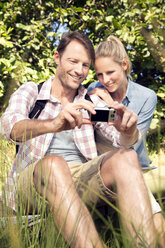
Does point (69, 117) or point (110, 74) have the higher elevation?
point (110, 74)

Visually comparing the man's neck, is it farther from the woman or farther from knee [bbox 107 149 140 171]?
knee [bbox 107 149 140 171]

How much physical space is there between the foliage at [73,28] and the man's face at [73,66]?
1.47 meters

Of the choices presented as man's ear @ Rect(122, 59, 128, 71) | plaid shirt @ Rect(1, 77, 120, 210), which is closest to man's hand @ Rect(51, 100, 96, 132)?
plaid shirt @ Rect(1, 77, 120, 210)

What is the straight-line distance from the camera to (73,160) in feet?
8.07

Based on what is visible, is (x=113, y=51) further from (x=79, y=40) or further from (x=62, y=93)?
(x=62, y=93)

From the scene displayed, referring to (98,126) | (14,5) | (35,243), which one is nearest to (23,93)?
(98,126)

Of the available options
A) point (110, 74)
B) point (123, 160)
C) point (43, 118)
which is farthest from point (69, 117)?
point (110, 74)

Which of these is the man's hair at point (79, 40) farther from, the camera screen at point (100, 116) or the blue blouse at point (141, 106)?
the camera screen at point (100, 116)

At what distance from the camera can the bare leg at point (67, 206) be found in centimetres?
157

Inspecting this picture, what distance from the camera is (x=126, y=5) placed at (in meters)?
4.52

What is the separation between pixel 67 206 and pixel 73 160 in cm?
77

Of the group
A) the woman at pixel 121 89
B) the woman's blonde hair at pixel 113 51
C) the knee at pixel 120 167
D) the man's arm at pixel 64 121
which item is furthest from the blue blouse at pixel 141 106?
the man's arm at pixel 64 121

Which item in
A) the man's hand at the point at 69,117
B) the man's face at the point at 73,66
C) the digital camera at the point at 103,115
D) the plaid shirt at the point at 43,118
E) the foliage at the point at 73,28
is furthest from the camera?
the foliage at the point at 73,28

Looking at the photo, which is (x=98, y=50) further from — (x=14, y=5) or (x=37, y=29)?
(x=14, y=5)
